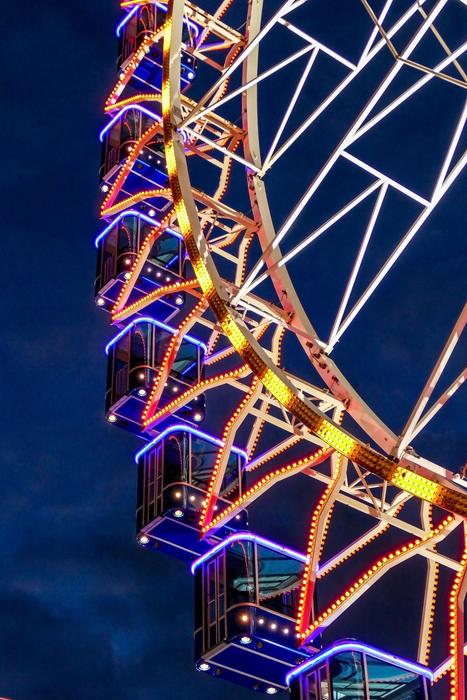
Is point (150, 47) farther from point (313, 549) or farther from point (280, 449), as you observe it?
point (313, 549)

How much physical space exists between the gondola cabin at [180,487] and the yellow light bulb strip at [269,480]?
1.83 feet

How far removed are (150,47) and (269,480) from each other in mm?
11392

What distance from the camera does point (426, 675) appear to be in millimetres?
16453

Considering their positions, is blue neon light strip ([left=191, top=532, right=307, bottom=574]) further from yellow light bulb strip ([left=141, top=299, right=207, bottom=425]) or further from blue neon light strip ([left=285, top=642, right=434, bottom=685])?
yellow light bulb strip ([left=141, top=299, right=207, bottom=425])

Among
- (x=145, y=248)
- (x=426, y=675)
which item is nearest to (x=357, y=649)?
(x=426, y=675)

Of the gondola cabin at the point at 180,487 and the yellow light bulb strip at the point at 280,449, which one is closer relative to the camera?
the yellow light bulb strip at the point at 280,449

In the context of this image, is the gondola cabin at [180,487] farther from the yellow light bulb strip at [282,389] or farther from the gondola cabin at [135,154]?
the yellow light bulb strip at [282,389]

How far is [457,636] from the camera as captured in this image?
15375 mm

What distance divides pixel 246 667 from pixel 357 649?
9.66 ft

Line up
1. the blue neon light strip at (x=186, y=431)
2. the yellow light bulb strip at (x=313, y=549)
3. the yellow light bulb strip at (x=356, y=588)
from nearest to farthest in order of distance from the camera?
the yellow light bulb strip at (x=356, y=588), the yellow light bulb strip at (x=313, y=549), the blue neon light strip at (x=186, y=431)

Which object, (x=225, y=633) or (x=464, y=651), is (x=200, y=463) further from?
(x=464, y=651)

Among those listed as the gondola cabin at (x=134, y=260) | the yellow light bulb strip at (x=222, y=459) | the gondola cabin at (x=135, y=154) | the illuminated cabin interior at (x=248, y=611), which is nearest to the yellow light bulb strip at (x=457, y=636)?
the illuminated cabin interior at (x=248, y=611)

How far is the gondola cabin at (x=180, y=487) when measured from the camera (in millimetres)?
20703

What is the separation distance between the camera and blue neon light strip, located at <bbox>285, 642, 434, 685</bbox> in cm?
1620
